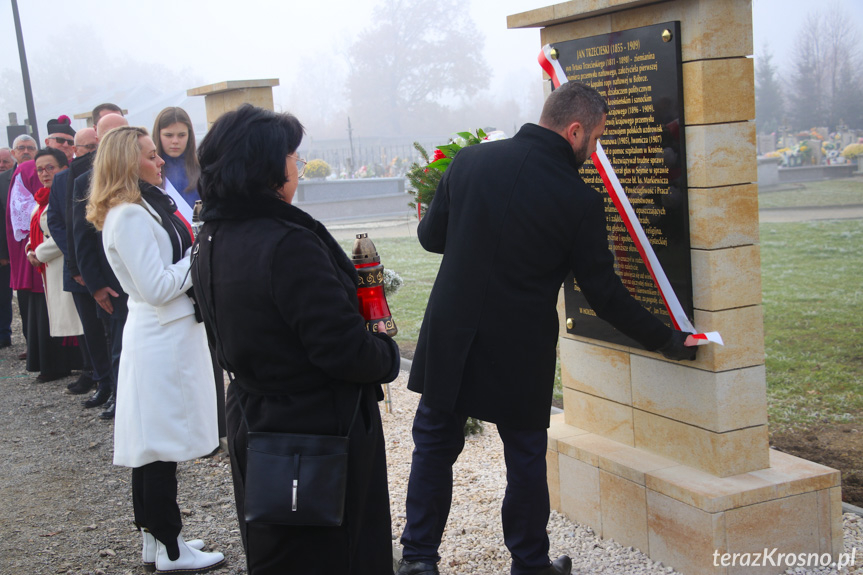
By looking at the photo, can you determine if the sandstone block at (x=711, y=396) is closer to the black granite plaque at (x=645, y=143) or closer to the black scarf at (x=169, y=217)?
the black granite plaque at (x=645, y=143)

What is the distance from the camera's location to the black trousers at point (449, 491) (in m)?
3.12

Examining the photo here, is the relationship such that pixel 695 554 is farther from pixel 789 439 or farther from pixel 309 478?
pixel 789 439

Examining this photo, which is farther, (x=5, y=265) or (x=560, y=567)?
(x=5, y=265)

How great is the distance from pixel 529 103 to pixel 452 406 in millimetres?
103086

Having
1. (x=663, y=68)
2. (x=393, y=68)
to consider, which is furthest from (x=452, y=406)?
(x=393, y=68)

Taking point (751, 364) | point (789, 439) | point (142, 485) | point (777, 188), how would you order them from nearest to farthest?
point (751, 364)
point (142, 485)
point (789, 439)
point (777, 188)

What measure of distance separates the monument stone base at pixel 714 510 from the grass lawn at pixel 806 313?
2052 mm

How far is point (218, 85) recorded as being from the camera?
19.5 feet

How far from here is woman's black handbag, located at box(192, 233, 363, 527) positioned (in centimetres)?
226

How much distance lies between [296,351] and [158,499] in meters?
1.71

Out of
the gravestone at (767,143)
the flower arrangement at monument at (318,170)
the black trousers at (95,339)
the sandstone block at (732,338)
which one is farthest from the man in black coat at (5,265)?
the gravestone at (767,143)

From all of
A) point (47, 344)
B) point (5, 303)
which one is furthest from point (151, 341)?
point (5, 303)

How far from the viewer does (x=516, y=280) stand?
2957 mm

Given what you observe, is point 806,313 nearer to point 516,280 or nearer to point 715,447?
point 715,447
